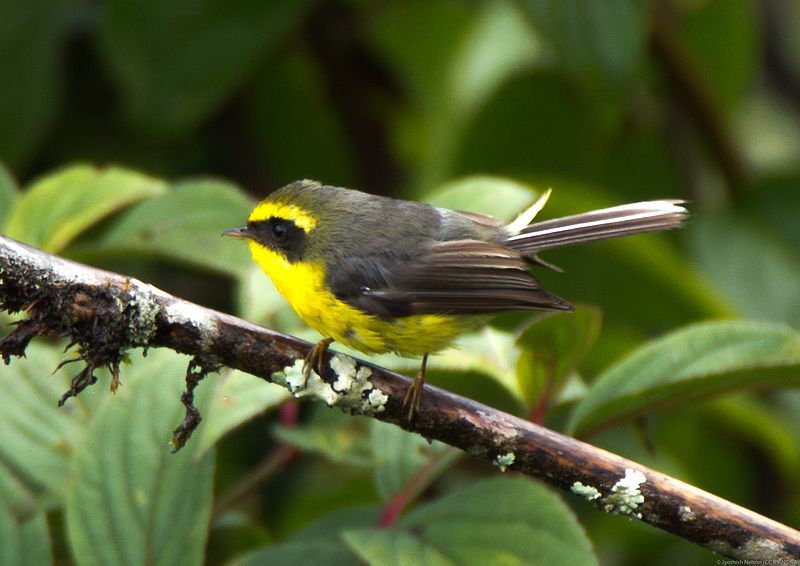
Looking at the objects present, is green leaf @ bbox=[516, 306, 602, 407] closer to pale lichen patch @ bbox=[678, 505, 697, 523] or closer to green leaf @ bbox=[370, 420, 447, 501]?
green leaf @ bbox=[370, 420, 447, 501]

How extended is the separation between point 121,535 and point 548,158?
298 centimetres

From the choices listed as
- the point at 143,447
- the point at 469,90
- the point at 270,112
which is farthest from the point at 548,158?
the point at 143,447

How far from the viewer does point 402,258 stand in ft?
8.50

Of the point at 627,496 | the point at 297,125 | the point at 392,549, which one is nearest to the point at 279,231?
the point at 392,549

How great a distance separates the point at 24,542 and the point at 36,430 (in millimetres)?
377

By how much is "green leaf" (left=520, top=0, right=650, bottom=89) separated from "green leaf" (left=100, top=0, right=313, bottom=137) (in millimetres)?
1047

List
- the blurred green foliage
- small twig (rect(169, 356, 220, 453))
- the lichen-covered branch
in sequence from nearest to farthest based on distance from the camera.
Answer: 1. the lichen-covered branch
2. small twig (rect(169, 356, 220, 453))
3. the blurred green foliage

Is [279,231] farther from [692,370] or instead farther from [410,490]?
[692,370]

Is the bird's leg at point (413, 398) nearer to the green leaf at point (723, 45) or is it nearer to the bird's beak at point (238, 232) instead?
the bird's beak at point (238, 232)

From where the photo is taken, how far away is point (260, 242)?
104 inches

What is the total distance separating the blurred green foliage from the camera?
6.84 ft

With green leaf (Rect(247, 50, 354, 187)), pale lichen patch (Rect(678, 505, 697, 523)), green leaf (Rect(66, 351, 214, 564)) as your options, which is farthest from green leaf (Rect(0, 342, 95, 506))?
green leaf (Rect(247, 50, 354, 187))

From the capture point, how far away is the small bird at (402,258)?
241 cm

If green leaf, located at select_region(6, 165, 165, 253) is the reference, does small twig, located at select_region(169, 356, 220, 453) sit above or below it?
below
